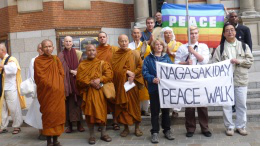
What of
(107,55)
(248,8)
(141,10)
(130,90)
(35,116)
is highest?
(141,10)

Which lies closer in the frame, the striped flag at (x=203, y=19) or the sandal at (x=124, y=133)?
the sandal at (x=124, y=133)

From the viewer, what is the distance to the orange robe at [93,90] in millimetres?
5703

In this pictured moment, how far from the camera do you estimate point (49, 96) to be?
5395mm

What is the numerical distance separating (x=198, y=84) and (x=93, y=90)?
1.94 meters

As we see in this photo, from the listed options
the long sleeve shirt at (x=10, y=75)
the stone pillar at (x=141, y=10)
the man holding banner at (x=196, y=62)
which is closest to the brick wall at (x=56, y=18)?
the stone pillar at (x=141, y=10)

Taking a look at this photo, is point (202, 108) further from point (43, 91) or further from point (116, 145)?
point (43, 91)

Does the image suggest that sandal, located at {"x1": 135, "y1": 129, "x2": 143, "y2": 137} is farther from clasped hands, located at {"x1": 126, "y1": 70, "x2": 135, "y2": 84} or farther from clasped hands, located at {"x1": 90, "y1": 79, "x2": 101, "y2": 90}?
clasped hands, located at {"x1": 90, "y1": 79, "x2": 101, "y2": 90}

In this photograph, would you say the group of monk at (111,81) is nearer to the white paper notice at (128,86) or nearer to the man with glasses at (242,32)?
the white paper notice at (128,86)

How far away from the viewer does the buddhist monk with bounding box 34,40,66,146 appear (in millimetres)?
5387

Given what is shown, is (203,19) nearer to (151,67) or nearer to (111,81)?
(151,67)

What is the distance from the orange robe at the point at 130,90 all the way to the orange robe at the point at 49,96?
44.6 inches

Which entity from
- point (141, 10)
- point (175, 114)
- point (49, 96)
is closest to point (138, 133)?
point (175, 114)

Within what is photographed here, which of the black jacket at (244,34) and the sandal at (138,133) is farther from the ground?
the black jacket at (244,34)

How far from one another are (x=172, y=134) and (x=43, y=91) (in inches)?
101
